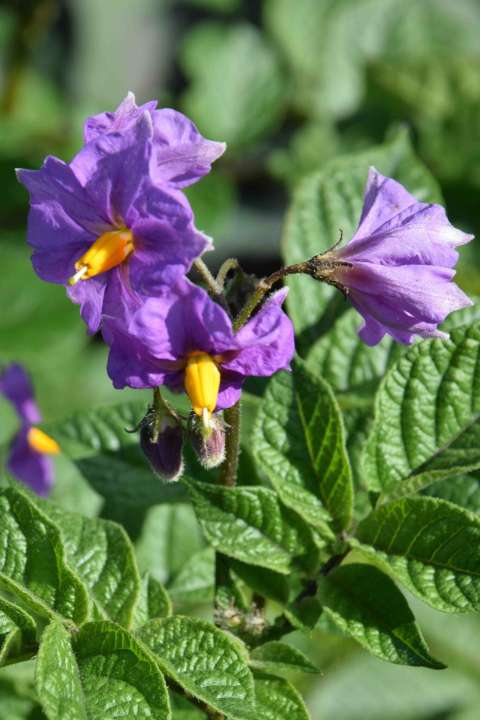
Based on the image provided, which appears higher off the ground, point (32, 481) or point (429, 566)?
point (429, 566)

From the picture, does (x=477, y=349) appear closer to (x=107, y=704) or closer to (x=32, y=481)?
(x=107, y=704)

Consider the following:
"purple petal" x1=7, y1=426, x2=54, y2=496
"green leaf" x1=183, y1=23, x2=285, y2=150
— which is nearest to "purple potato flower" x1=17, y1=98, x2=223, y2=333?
"purple petal" x1=7, y1=426, x2=54, y2=496

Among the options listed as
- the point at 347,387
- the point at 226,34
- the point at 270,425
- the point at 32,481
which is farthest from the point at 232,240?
the point at 270,425

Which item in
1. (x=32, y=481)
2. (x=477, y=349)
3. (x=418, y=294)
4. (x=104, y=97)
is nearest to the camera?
(x=418, y=294)

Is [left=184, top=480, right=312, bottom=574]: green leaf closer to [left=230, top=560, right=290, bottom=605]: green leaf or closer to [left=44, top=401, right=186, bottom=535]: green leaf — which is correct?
[left=230, top=560, right=290, bottom=605]: green leaf

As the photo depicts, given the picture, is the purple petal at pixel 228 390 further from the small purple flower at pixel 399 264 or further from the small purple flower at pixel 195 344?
the small purple flower at pixel 399 264

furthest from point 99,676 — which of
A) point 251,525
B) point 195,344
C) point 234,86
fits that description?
point 234,86
